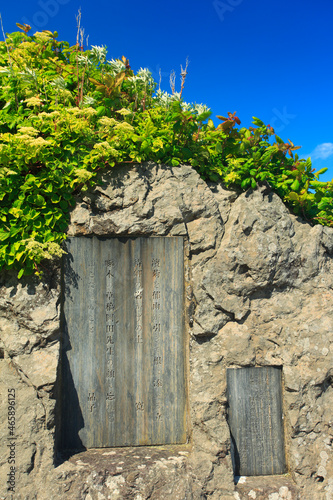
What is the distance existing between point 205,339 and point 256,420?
1373 mm

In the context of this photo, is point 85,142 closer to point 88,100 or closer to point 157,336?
point 88,100

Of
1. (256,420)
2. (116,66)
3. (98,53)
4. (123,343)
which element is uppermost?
(98,53)

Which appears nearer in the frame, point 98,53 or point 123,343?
point 123,343

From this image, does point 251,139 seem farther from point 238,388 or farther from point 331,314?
point 238,388

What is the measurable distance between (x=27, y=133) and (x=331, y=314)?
504cm

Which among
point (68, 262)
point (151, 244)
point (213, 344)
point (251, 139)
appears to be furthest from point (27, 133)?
point (213, 344)

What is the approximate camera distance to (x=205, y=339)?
4.73 metres

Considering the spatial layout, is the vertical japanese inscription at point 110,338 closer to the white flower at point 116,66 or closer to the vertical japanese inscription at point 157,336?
the vertical japanese inscription at point 157,336

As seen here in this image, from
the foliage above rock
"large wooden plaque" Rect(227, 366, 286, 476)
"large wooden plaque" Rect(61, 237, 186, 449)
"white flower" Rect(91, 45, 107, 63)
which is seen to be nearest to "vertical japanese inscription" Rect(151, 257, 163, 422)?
"large wooden plaque" Rect(61, 237, 186, 449)

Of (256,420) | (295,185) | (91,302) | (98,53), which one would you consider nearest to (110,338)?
(91,302)

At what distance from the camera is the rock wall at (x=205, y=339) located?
416 centimetres

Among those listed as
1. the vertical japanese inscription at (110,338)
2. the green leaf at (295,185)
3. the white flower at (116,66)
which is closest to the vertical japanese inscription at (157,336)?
the vertical japanese inscription at (110,338)

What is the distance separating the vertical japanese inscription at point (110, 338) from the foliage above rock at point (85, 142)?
2.65ft

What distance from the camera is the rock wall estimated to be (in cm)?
416
